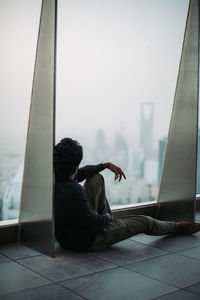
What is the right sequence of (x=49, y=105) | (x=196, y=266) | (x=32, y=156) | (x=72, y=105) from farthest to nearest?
(x=72, y=105) → (x=32, y=156) → (x=49, y=105) → (x=196, y=266)

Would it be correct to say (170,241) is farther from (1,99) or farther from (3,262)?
(1,99)

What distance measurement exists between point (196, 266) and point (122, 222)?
729mm

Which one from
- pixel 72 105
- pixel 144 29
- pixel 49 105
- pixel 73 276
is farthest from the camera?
pixel 144 29

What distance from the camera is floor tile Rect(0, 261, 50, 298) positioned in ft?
8.82

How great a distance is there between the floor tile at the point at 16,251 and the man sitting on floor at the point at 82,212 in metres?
0.27

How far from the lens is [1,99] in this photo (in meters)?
3.68

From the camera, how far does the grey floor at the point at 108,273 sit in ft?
8.54

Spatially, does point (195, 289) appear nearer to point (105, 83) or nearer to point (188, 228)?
point (188, 228)

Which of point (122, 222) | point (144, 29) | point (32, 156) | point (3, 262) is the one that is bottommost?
point (3, 262)

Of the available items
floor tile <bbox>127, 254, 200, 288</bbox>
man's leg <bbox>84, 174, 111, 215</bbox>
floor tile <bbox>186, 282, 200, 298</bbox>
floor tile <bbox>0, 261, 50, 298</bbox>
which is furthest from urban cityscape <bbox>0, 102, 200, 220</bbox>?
floor tile <bbox>186, 282, 200, 298</bbox>

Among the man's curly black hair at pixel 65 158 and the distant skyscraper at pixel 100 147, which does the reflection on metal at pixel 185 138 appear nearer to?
the distant skyscraper at pixel 100 147

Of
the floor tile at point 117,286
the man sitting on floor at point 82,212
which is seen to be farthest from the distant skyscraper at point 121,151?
the floor tile at point 117,286

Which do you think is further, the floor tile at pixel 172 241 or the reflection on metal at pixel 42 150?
the floor tile at pixel 172 241

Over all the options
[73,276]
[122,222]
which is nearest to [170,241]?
[122,222]
